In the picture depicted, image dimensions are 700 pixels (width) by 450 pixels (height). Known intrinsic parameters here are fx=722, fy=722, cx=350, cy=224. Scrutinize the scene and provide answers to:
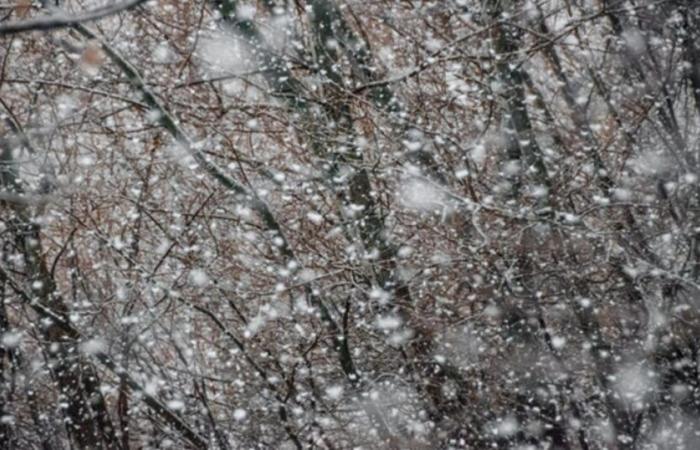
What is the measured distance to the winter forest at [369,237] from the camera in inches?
251

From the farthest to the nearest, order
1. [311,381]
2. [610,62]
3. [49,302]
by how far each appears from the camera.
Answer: [610,62]
[49,302]
[311,381]

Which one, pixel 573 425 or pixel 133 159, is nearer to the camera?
pixel 133 159

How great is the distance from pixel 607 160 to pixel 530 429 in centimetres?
283

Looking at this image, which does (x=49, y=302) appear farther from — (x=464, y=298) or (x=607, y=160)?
(x=607, y=160)

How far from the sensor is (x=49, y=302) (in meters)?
6.88

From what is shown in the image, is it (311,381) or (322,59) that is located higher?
(322,59)

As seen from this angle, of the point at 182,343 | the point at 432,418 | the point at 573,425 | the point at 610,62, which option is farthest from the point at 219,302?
the point at 610,62

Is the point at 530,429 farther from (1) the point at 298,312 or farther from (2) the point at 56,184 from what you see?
(2) the point at 56,184

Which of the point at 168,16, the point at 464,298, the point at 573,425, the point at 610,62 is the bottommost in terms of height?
the point at 573,425

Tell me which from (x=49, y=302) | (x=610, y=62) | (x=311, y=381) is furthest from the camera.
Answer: (x=610, y=62)

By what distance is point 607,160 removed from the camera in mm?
7430

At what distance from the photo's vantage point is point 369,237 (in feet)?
22.0

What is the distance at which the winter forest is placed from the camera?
20.9 feet

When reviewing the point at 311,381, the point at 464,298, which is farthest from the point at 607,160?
the point at 311,381
